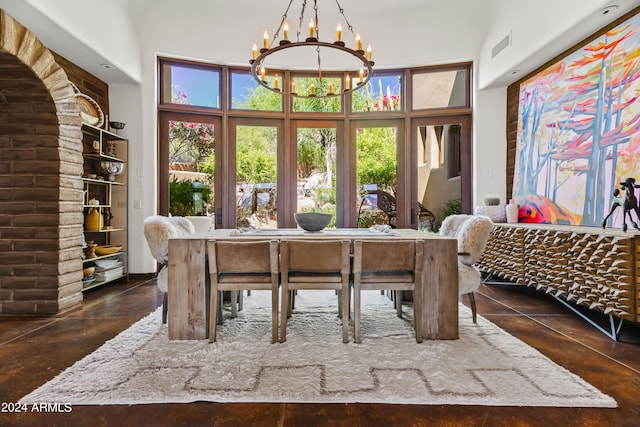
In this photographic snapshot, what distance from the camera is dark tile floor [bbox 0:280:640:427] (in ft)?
5.28

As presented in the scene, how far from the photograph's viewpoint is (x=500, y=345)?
2.49m

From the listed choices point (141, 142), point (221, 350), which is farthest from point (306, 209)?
point (221, 350)

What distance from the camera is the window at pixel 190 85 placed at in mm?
5261

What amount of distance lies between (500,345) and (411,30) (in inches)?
181

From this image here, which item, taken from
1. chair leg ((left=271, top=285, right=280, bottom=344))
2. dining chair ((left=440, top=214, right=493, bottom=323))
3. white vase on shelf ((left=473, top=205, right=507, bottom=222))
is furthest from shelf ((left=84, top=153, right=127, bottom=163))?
white vase on shelf ((left=473, top=205, right=507, bottom=222))

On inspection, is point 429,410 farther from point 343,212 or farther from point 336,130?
point 336,130

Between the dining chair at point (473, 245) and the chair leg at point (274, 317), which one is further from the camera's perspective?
the dining chair at point (473, 245)

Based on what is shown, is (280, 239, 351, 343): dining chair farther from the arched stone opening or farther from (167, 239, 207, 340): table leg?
the arched stone opening

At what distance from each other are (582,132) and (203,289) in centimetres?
389

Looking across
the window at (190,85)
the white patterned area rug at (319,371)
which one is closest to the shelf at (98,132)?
the window at (190,85)

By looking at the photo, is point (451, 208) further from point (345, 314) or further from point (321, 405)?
point (321, 405)

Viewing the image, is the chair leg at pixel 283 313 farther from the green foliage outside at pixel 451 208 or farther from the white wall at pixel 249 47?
the green foliage outside at pixel 451 208

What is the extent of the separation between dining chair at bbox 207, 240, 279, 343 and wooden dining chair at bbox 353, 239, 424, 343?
1.84 feet

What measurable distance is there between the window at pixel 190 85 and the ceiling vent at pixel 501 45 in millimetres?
3864
